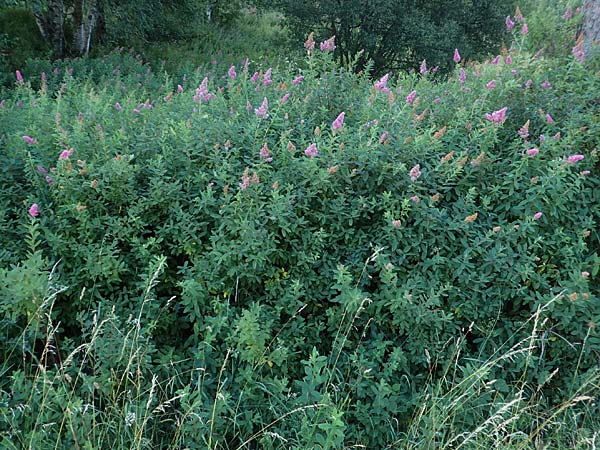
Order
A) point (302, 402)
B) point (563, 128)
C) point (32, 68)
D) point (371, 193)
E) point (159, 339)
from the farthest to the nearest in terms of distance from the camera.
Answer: point (32, 68), point (563, 128), point (371, 193), point (159, 339), point (302, 402)

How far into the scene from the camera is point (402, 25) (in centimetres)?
1075

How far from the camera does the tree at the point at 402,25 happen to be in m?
10.6

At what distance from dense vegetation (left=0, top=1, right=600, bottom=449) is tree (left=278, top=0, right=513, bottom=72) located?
7.24 m

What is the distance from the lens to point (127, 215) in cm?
346

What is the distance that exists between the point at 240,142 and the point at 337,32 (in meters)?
8.06

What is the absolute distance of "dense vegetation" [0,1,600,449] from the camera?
2895mm

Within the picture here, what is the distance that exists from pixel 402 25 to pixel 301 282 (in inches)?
339

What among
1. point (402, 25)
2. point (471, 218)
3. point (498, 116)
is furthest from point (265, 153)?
point (402, 25)

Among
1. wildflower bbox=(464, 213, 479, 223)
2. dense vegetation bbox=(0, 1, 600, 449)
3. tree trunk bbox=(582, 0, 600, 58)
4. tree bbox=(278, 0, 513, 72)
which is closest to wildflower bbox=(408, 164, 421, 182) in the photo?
dense vegetation bbox=(0, 1, 600, 449)

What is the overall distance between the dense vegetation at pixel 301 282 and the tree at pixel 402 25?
23.8 feet

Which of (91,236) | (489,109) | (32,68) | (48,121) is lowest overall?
(32,68)

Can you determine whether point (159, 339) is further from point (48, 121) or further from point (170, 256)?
point (48, 121)

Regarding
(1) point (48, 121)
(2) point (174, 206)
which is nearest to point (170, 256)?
(2) point (174, 206)

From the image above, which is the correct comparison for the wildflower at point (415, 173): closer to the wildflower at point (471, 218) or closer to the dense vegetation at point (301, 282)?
the dense vegetation at point (301, 282)
